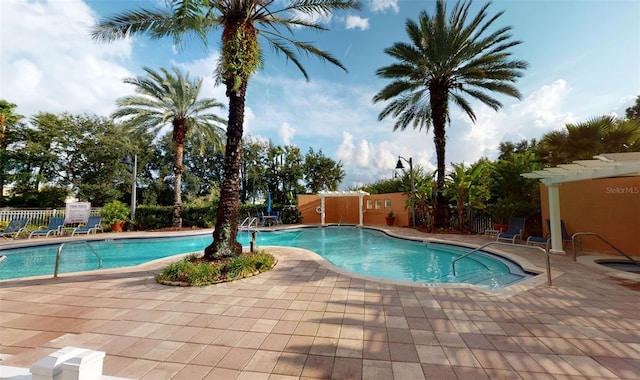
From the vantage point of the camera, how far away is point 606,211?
7812 millimetres

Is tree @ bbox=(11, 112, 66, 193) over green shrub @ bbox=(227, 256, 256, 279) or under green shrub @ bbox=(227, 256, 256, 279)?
over

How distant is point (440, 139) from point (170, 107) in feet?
51.6

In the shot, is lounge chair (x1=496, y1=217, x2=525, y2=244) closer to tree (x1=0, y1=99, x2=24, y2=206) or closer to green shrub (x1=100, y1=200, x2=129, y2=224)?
green shrub (x1=100, y1=200, x2=129, y2=224)

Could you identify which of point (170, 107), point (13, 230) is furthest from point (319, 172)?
point (13, 230)

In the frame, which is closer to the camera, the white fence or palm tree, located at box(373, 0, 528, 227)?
palm tree, located at box(373, 0, 528, 227)

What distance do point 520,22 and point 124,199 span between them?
102 ft

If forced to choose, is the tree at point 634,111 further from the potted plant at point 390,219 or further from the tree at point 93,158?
the tree at point 93,158

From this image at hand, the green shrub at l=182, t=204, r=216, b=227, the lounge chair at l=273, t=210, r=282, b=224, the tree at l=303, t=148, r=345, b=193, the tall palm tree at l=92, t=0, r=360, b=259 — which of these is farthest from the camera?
the tree at l=303, t=148, r=345, b=193

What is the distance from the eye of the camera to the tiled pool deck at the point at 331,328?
2479 millimetres

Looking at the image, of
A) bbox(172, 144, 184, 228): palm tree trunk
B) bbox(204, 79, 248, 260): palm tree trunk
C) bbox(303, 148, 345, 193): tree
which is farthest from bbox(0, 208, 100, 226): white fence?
bbox(303, 148, 345, 193): tree

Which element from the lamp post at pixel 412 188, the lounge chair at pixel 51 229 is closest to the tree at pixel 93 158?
the lounge chair at pixel 51 229

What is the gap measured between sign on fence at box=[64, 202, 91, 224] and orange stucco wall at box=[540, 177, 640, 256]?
73.7 feet

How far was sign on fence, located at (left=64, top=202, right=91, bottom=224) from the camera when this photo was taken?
1364 centimetres

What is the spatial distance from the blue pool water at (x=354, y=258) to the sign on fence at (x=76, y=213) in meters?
3.49
